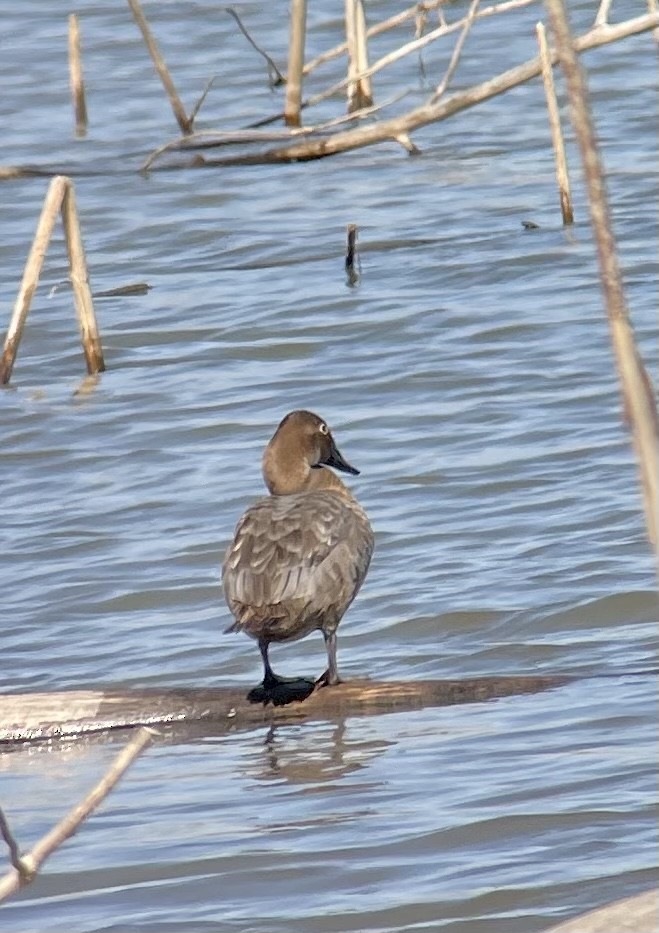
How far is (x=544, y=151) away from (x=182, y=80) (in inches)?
158

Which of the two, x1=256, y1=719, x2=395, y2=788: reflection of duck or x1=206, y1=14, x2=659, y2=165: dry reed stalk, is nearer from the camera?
x1=256, y1=719, x2=395, y2=788: reflection of duck

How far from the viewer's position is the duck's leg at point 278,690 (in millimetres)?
4992

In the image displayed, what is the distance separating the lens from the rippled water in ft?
14.9

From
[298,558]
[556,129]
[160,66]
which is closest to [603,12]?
[556,129]

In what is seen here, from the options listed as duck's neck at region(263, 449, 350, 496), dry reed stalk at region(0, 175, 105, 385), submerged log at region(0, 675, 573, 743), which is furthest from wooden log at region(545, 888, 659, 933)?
dry reed stalk at region(0, 175, 105, 385)

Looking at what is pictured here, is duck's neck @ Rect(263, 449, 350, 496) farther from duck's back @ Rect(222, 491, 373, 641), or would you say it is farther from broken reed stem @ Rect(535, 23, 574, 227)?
broken reed stem @ Rect(535, 23, 574, 227)

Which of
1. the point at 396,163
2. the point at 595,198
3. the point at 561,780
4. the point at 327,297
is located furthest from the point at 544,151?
the point at 595,198

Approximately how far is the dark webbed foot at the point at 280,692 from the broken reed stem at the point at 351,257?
5.82 metres

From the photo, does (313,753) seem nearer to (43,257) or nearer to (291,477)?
(291,477)

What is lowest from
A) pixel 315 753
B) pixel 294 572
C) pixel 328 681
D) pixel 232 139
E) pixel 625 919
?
pixel 315 753

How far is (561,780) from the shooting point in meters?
4.86

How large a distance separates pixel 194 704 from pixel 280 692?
0.29 meters

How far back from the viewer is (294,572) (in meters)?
5.31

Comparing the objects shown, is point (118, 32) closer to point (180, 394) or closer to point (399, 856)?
point (180, 394)
